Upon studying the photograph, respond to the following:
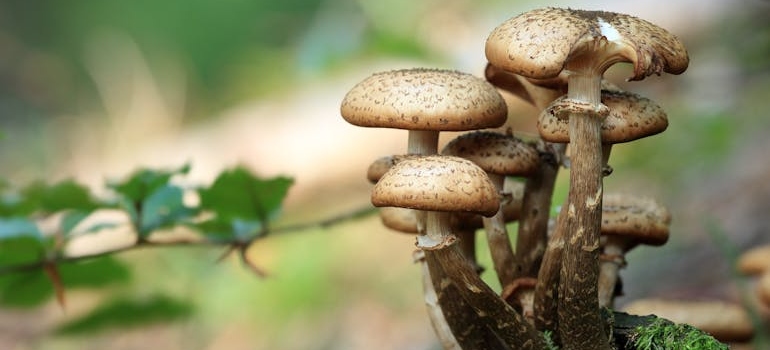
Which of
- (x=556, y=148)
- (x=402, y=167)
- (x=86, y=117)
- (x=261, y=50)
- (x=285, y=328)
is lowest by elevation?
(x=285, y=328)

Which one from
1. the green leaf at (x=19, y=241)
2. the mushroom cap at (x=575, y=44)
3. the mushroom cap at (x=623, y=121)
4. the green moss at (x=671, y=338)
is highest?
the mushroom cap at (x=575, y=44)

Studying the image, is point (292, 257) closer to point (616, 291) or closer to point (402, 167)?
point (616, 291)

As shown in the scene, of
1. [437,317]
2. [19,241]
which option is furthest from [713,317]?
[19,241]

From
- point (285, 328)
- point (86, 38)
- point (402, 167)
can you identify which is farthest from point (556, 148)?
point (86, 38)

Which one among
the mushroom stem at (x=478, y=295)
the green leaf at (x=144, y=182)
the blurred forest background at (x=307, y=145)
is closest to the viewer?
→ the mushroom stem at (x=478, y=295)

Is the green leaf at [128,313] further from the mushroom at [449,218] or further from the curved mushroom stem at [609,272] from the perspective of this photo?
the curved mushroom stem at [609,272]

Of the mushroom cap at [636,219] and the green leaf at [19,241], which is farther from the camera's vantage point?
the green leaf at [19,241]

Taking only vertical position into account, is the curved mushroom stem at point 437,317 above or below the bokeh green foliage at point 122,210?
below

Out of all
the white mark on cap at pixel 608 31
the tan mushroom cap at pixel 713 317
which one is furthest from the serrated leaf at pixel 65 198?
the tan mushroom cap at pixel 713 317
